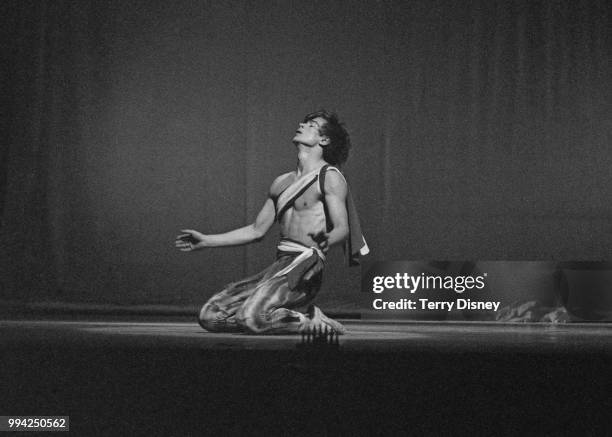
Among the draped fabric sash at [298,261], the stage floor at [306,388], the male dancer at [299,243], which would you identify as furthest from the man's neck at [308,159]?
the stage floor at [306,388]

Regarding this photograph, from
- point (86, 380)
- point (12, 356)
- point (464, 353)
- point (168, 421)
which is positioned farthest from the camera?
point (464, 353)

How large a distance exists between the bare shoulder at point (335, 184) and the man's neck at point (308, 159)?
141 millimetres

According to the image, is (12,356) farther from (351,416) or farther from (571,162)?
(571,162)

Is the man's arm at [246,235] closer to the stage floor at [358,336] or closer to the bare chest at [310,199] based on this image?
the bare chest at [310,199]

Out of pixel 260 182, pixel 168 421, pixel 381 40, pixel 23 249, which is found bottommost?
pixel 168 421

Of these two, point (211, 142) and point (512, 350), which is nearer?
point (512, 350)

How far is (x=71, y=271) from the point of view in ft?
16.3

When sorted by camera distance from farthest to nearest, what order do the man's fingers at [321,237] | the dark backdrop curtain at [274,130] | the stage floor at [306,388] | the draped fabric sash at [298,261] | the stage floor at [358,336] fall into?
the dark backdrop curtain at [274,130], the draped fabric sash at [298,261], the man's fingers at [321,237], the stage floor at [358,336], the stage floor at [306,388]

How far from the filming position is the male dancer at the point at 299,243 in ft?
10.5

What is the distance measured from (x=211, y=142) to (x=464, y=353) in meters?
2.74

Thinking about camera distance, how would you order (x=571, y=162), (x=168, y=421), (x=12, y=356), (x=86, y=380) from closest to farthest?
(x=168, y=421) → (x=86, y=380) → (x=12, y=356) → (x=571, y=162)

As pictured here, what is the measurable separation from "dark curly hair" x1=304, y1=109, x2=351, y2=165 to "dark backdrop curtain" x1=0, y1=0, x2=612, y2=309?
4.22 ft

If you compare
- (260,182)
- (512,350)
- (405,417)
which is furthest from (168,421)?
(260,182)

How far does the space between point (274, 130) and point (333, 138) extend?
1.46m
